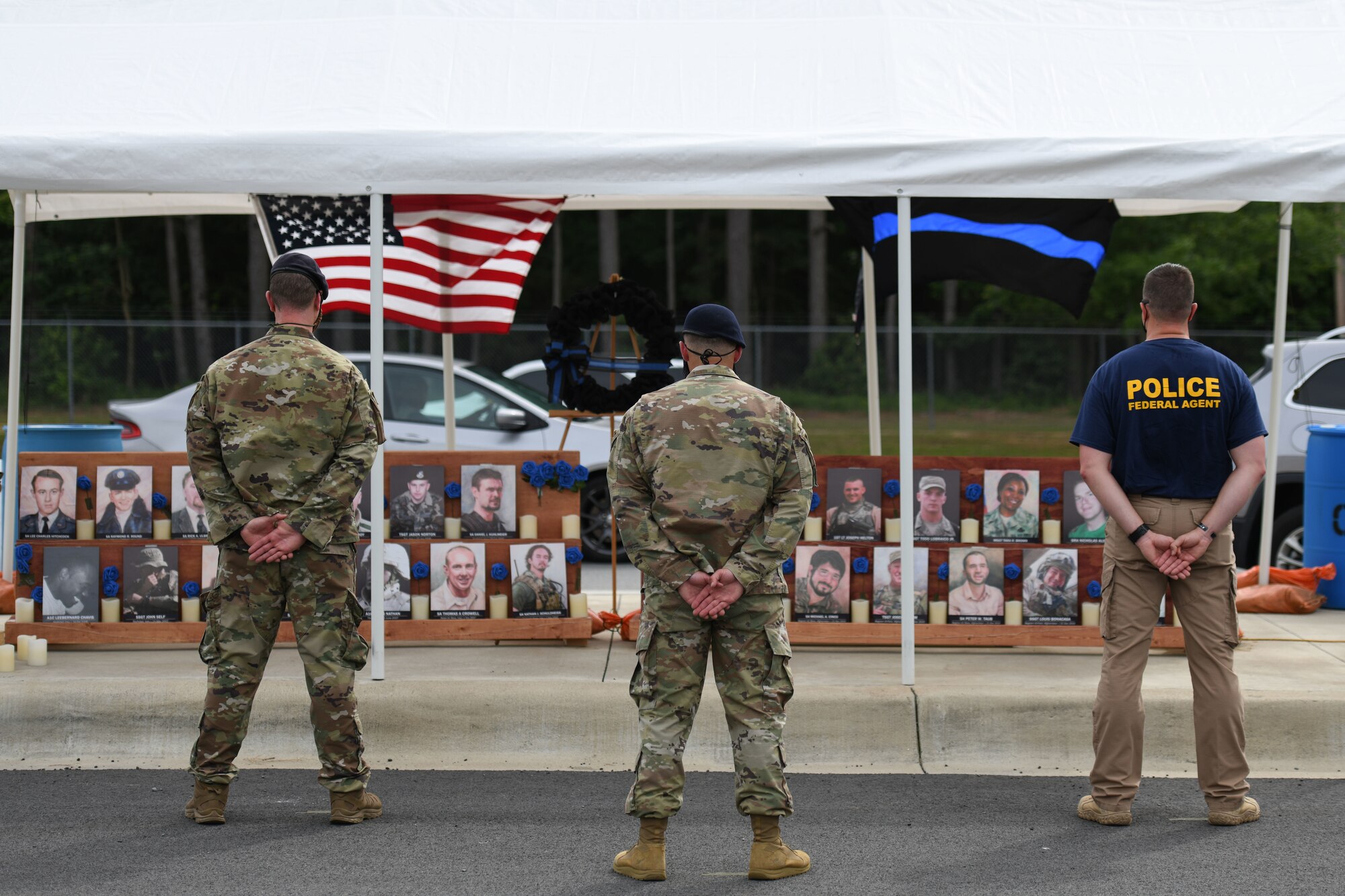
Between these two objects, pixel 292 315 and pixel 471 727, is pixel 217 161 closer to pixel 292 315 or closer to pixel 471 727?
pixel 292 315

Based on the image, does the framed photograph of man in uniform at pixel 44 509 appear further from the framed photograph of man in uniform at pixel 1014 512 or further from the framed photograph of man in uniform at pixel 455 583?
the framed photograph of man in uniform at pixel 1014 512

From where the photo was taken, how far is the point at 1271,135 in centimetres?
620

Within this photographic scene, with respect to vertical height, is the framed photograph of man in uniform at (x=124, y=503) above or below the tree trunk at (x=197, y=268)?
below

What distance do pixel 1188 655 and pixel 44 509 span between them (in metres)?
5.49

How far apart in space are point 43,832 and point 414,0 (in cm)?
431

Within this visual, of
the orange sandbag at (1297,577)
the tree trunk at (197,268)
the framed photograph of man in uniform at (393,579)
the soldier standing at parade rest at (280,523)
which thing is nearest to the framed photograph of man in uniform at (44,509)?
the framed photograph of man in uniform at (393,579)

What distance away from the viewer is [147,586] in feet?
23.6

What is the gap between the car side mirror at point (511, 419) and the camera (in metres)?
11.4

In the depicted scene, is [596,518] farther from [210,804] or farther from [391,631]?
[210,804]

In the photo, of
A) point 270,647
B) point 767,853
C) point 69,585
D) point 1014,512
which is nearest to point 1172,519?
point 767,853

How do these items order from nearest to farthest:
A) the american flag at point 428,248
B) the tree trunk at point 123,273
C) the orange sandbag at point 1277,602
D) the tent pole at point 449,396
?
the american flag at point 428,248 < the orange sandbag at point 1277,602 < the tent pole at point 449,396 < the tree trunk at point 123,273

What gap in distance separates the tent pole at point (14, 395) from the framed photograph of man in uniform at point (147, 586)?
67 centimetres

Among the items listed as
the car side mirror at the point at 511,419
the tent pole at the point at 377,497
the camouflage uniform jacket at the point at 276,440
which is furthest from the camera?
the car side mirror at the point at 511,419

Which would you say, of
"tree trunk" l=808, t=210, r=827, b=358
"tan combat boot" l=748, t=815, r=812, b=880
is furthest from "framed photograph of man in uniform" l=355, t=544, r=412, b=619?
"tree trunk" l=808, t=210, r=827, b=358
